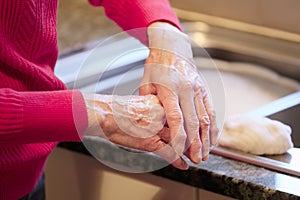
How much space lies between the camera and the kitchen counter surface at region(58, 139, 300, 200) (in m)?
0.95

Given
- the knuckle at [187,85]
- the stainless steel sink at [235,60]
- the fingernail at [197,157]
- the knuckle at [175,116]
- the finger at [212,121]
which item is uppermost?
the knuckle at [187,85]

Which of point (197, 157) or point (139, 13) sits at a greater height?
point (139, 13)

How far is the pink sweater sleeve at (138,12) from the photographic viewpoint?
1.08 metres

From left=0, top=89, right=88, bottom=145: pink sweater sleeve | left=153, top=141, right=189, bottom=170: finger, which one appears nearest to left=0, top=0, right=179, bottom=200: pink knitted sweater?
left=0, top=89, right=88, bottom=145: pink sweater sleeve

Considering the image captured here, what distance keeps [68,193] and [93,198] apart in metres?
0.06

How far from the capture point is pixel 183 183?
1050 millimetres

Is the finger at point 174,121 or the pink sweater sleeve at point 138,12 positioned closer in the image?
the finger at point 174,121

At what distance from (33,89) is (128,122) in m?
0.19

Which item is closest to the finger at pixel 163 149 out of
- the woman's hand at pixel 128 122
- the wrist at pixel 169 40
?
the woman's hand at pixel 128 122

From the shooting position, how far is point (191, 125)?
0.91 metres

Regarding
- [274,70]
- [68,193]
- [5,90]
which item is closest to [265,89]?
[274,70]

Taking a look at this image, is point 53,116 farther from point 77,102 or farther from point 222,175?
point 222,175

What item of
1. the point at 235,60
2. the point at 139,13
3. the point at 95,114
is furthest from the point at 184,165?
the point at 235,60

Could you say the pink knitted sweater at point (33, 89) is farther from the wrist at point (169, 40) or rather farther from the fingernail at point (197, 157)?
the fingernail at point (197, 157)
